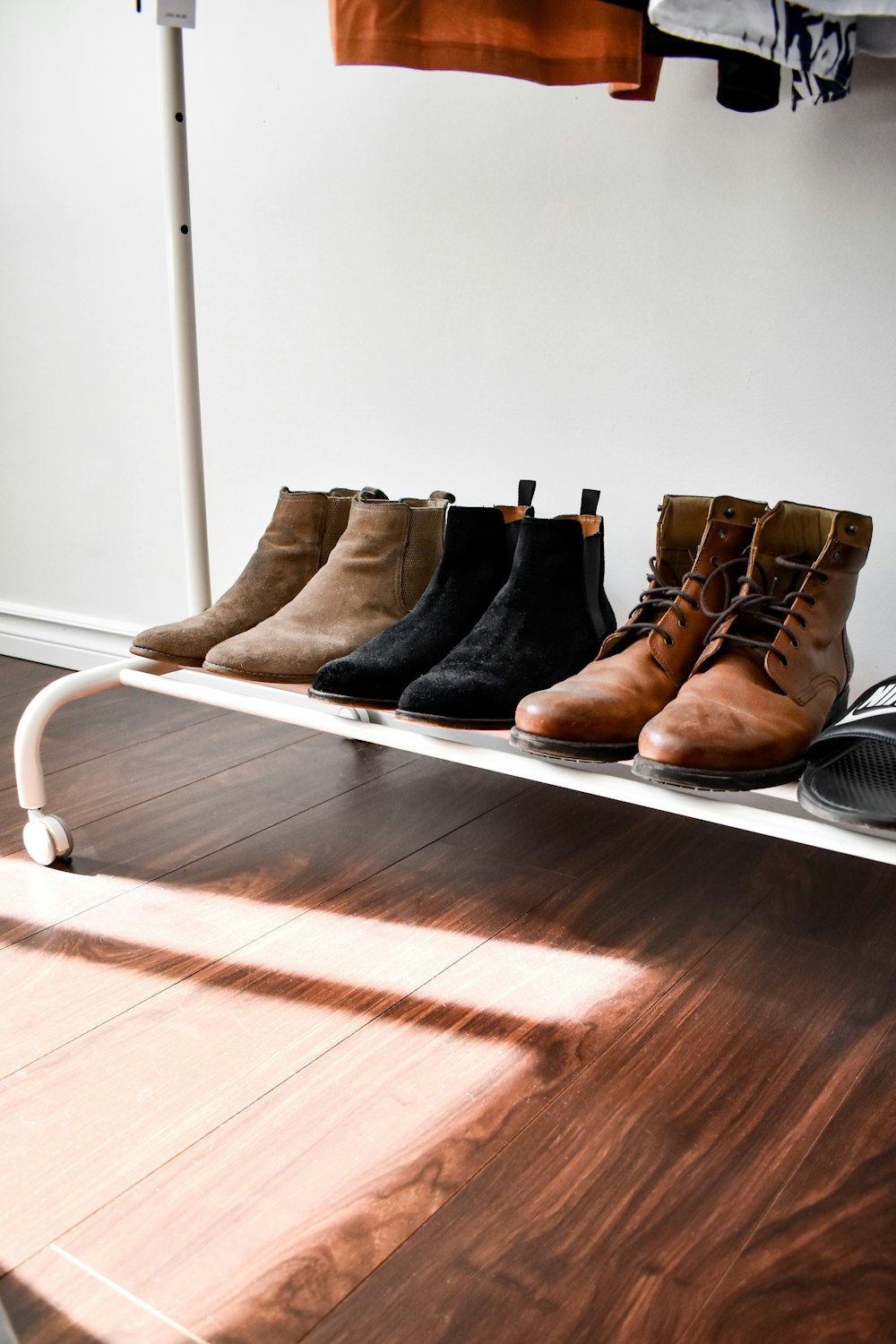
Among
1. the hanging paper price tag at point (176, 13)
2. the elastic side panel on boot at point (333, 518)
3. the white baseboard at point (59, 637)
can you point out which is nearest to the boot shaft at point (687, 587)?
the elastic side panel on boot at point (333, 518)

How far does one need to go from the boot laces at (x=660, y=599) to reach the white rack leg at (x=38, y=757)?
53 centimetres

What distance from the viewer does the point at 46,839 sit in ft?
3.91

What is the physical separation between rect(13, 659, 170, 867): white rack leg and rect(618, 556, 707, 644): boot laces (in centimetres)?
53

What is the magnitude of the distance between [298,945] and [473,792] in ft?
1.46

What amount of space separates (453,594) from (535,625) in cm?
11

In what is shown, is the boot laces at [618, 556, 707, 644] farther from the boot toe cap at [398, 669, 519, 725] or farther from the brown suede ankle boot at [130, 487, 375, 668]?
the brown suede ankle boot at [130, 487, 375, 668]

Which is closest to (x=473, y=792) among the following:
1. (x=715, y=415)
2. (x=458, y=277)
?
(x=715, y=415)

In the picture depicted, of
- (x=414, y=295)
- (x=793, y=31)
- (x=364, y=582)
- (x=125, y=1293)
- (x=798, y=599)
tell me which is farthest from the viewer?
(x=414, y=295)

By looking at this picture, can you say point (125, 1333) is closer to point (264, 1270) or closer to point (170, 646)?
point (264, 1270)

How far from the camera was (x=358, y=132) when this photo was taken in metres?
1.50

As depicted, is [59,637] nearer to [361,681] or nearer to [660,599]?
[361,681]

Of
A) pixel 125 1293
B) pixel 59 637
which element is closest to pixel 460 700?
pixel 125 1293

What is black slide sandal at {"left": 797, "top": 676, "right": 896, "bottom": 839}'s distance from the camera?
78 cm

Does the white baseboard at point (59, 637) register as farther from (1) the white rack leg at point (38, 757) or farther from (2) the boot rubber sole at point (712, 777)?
(2) the boot rubber sole at point (712, 777)
